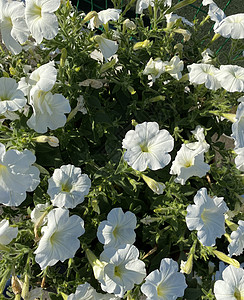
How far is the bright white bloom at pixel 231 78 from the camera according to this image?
1233 mm

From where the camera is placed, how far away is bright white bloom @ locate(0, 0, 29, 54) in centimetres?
116

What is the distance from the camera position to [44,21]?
1.11 meters

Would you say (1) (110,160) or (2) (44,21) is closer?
(2) (44,21)

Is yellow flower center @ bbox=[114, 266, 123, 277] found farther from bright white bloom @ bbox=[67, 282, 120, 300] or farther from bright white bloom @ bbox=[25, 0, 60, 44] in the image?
bright white bloom @ bbox=[25, 0, 60, 44]

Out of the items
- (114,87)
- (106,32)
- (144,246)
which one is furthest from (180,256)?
(106,32)

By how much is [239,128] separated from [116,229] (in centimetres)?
51

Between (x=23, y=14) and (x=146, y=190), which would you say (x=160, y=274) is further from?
(x=23, y=14)

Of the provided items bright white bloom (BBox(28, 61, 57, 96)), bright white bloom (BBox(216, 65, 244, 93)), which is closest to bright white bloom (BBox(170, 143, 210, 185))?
bright white bloom (BBox(216, 65, 244, 93))

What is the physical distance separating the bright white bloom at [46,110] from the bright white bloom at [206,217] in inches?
18.6

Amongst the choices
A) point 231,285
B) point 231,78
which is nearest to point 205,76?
point 231,78

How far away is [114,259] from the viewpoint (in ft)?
3.55

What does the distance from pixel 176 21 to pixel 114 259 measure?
879 mm

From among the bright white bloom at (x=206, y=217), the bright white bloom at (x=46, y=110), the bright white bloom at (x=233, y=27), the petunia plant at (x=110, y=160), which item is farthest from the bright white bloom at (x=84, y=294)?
the bright white bloom at (x=233, y=27)

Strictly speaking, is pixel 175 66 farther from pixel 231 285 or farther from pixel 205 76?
pixel 231 285
